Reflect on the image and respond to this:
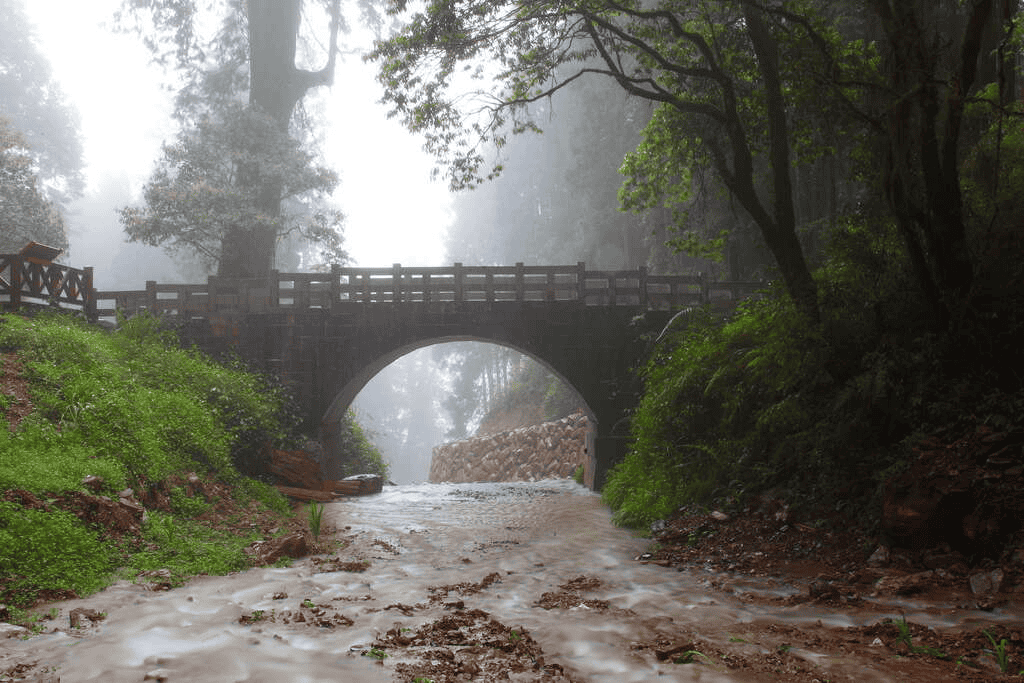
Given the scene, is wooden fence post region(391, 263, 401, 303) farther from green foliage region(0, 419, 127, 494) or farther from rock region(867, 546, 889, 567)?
rock region(867, 546, 889, 567)

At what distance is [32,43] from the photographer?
38094 mm

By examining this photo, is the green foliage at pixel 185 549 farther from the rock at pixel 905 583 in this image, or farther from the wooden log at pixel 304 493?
the rock at pixel 905 583

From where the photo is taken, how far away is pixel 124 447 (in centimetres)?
800

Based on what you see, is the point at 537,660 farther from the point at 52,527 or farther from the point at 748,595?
the point at 52,527

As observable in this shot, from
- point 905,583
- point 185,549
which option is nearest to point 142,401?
point 185,549

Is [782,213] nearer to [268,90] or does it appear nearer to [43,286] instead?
[43,286]

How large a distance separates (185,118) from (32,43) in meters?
19.5

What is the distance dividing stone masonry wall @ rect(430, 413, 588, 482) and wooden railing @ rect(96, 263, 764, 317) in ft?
17.2

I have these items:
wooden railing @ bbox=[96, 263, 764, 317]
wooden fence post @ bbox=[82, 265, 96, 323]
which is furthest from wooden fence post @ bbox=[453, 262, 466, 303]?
wooden fence post @ bbox=[82, 265, 96, 323]

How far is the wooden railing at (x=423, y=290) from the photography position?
50.7 feet

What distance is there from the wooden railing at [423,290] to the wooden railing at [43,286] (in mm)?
363

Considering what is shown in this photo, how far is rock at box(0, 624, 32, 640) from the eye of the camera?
159 inches

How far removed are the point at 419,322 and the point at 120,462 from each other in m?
8.39

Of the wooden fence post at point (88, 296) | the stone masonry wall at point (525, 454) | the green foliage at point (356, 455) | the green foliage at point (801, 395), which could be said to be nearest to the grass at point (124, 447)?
the wooden fence post at point (88, 296)
